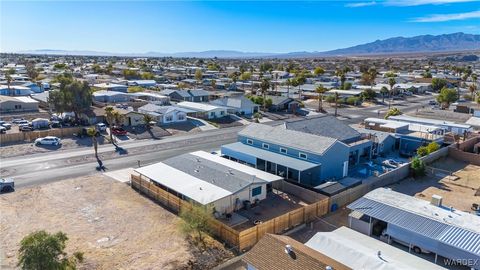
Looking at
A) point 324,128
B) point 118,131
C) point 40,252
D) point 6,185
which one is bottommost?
point 6,185

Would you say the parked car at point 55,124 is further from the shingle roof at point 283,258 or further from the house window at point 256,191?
the shingle roof at point 283,258

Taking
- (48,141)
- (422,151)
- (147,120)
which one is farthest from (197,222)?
(147,120)

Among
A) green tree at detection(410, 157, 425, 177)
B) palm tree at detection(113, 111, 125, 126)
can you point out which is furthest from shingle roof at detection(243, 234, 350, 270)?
palm tree at detection(113, 111, 125, 126)

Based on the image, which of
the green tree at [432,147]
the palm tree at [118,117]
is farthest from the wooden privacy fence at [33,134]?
the green tree at [432,147]

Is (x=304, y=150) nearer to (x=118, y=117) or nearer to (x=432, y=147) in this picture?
(x=432, y=147)

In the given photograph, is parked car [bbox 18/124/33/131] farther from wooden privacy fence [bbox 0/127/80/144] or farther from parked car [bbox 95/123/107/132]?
parked car [bbox 95/123/107/132]

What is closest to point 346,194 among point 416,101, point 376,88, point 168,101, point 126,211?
point 126,211
